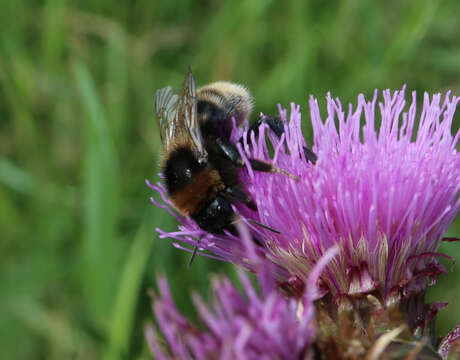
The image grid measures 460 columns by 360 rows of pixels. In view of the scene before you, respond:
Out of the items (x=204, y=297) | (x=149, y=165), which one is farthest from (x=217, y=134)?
(x=149, y=165)

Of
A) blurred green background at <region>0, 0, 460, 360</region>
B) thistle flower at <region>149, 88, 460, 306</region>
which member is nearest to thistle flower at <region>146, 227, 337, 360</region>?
thistle flower at <region>149, 88, 460, 306</region>

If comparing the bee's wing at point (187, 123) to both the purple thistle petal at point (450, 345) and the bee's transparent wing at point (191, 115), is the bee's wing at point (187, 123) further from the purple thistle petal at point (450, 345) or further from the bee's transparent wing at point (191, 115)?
the purple thistle petal at point (450, 345)

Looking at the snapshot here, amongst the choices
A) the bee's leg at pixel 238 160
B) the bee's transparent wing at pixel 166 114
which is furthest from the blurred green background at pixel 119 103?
the bee's leg at pixel 238 160

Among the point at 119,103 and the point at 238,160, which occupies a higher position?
the point at 119,103

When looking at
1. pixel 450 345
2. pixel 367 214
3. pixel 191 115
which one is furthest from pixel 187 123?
pixel 450 345

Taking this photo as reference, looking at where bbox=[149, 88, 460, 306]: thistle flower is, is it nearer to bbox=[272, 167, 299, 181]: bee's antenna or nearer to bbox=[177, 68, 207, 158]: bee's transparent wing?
bbox=[272, 167, 299, 181]: bee's antenna

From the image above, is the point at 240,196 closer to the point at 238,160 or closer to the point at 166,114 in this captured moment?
the point at 238,160

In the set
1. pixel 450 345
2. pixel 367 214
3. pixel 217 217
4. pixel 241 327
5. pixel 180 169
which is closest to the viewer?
pixel 241 327

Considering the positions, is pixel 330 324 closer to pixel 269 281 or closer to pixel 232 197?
pixel 269 281
